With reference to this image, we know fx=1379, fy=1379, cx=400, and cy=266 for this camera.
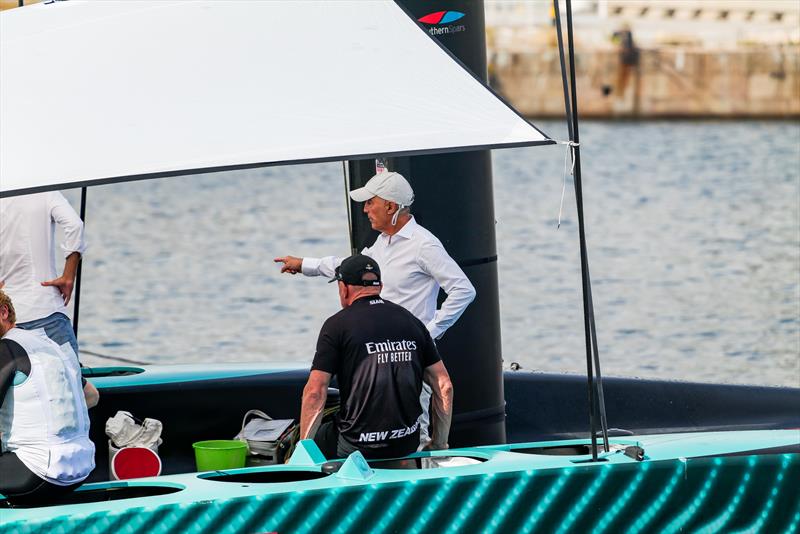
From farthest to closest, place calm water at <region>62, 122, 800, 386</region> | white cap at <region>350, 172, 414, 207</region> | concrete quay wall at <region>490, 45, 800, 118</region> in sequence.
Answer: concrete quay wall at <region>490, 45, 800, 118</region> < calm water at <region>62, 122, 800, 386</region> < white cap at <region>350, 172, 414, 207</region>

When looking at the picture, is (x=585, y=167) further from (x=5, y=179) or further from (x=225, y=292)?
(x=5, y=179)

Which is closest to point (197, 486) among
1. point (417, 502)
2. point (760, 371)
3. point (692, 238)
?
point (417, 502)

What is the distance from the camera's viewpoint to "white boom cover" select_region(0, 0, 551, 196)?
4855 millimetres

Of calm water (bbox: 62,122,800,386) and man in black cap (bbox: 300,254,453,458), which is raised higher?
man in black cap (bbox: 300,254,453,458)

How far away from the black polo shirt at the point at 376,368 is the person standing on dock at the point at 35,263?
4.30ft

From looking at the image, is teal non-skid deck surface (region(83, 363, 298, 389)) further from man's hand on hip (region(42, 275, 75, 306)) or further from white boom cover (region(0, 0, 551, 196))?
white boom cover (region(0, 0, 551, 196))

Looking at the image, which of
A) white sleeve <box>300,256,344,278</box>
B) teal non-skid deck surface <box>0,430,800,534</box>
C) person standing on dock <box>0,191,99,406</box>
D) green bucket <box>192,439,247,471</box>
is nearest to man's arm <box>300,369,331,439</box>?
teal non-skid deck surface <box>0,430,800,534</box>

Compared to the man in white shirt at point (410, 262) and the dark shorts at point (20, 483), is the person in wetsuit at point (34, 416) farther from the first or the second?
the man in white shirt at point (410, 262)

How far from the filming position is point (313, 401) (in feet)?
17.2

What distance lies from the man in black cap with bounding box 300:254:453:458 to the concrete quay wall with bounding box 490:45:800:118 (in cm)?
3856

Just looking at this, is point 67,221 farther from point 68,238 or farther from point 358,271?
point 358,271

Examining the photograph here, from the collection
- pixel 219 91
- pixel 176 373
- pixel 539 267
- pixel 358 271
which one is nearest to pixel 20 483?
pixel 358 271

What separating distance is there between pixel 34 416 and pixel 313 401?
1063 mm

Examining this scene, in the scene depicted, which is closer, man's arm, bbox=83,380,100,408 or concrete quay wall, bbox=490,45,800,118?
man's arm, bbox=83,380,100,408
